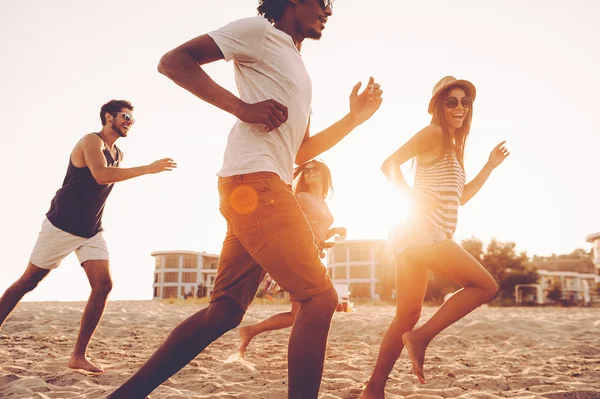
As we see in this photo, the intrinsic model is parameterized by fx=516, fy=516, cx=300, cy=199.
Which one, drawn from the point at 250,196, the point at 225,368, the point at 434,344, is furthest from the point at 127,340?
the point at 250,196

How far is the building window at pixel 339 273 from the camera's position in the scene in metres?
61.8

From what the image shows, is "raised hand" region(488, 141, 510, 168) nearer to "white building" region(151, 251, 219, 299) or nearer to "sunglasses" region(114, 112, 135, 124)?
"sunglasses" region(114, 112, 135, 124)

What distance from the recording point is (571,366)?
5160 mm

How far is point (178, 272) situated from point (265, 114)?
7316 cm

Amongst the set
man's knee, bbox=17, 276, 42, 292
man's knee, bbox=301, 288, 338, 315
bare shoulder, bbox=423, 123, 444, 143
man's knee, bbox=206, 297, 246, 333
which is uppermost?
bare shoulder, bbox=423, 123, 444, 143

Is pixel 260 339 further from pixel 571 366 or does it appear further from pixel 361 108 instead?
pixel 361 108

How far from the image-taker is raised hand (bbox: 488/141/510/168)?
413cm

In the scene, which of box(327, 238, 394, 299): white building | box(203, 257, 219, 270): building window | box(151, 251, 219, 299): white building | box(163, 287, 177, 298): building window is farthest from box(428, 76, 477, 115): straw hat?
box(203, 257, 219, 270): building window

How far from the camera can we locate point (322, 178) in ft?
17.1

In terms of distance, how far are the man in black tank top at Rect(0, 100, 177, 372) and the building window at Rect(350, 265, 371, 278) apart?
56548 mm

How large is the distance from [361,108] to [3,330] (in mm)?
7484

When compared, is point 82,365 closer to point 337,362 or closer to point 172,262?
point 337,362

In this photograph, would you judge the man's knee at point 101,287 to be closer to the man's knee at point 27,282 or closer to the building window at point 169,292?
the man's knee at point 27,282

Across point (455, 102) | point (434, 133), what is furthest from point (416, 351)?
point (455, 102)
